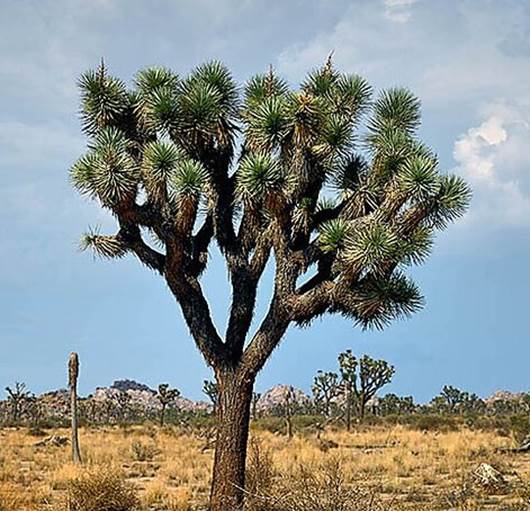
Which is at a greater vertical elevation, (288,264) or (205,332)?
(288,264)

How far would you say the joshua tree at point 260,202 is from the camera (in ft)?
32.7

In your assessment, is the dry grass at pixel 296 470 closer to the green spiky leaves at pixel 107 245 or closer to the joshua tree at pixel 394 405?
the green spiky leaves at pixel 107 245

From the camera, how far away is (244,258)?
11.0 m

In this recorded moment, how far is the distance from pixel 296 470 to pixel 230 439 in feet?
19.3

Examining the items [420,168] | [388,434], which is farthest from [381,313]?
[388,434]

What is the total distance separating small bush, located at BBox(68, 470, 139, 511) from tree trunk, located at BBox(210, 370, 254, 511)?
185 cm

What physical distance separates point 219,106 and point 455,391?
4762cm

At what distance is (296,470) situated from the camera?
1588cm

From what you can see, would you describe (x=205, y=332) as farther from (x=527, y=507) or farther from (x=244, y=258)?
(x=527, y=507)

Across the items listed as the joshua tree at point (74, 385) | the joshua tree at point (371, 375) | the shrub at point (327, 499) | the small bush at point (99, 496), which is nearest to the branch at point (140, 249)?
the small bush at point (99, 496)

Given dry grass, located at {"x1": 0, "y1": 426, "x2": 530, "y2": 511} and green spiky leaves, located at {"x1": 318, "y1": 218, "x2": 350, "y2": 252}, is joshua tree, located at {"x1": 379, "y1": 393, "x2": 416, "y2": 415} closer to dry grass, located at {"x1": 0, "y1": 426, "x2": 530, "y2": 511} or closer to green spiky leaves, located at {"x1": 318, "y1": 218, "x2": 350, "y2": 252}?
dry grass, located at {"x1": 0, "y1": 426, "x2": 530, "y2": 511}

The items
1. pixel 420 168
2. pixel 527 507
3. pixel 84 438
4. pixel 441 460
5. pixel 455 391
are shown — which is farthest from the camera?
pixel 455 391

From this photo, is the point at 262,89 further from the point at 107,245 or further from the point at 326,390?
the point at 326,390

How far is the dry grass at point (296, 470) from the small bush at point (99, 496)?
52 centimetres
